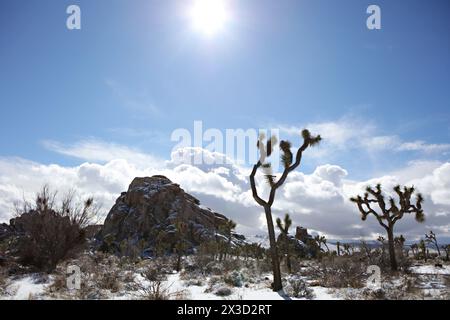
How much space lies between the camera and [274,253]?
1158 centimetres

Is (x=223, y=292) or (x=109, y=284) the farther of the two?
(x=223, y=292)

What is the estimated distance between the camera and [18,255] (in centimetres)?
1392

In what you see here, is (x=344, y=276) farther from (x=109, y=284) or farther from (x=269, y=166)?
(x=109, y=284)

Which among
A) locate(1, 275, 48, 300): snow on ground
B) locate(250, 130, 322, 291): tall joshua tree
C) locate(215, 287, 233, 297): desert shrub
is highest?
locate(250, 130, 322, 291): tall joshua tree

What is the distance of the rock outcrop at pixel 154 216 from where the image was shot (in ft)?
204

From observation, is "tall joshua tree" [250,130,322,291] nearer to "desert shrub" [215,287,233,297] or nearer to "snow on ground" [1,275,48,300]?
"desert shrub" [215,287,233,297]

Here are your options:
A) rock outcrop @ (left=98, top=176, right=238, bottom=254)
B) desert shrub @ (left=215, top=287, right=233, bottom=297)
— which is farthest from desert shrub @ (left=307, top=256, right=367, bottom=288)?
rock outcrop @ (left=98, top=176, right=238, bottom=254)

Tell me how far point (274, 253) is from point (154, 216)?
191 ft

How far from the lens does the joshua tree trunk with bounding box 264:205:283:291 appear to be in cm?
1099

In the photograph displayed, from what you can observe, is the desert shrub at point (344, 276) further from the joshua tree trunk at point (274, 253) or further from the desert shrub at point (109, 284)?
the desert shrub at point (109, 284)

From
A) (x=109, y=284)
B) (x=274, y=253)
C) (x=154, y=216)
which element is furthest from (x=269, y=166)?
(x=154, y=216)

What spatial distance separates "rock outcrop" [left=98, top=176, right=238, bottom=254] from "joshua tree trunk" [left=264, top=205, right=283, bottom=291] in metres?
49.0
